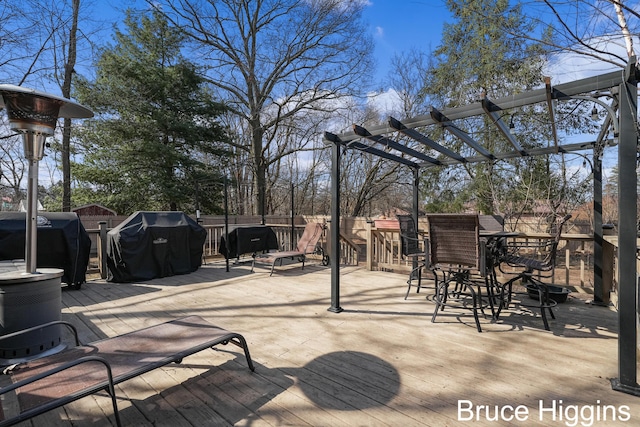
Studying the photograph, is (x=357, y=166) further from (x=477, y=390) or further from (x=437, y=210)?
(x=477, y=390)

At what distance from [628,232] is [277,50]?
12949mm

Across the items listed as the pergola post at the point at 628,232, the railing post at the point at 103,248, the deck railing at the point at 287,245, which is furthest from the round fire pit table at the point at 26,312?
the pergola post at the point at 628,232

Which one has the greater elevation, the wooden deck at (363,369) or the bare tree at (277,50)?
the bare tree at (277,50)

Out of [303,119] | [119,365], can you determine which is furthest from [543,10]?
[303,119]

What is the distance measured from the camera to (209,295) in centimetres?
462

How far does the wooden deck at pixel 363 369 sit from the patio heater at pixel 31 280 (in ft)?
1.93

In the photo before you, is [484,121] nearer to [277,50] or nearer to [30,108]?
[277,50]

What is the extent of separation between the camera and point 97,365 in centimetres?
187

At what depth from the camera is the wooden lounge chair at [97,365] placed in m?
1.47

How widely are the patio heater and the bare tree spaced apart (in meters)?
9.23

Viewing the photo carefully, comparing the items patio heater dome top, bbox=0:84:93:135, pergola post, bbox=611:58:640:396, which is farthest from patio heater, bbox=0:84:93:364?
pergola post, bbox=611:58:640:396

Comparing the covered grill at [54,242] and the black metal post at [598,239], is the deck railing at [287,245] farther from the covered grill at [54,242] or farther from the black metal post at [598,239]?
the black metal post at [598,239]

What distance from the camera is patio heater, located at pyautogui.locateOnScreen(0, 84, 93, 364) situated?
248 cm

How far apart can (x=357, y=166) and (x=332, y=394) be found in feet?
46.3
